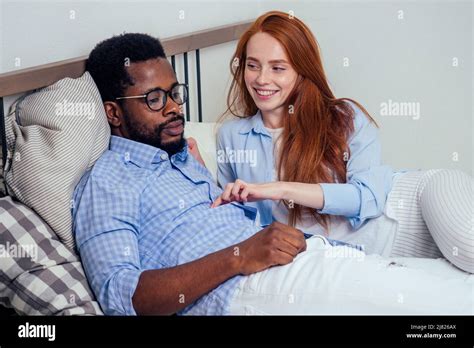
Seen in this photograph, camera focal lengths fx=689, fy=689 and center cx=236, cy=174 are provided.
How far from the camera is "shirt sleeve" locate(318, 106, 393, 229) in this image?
4.91 ft

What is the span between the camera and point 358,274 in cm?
122

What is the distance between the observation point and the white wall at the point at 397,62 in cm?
228

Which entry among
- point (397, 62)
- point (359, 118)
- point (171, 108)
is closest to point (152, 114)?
point (171, 108)

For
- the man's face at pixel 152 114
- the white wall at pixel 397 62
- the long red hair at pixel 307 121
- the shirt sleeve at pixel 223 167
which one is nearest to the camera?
the man's face at pixel 152 114

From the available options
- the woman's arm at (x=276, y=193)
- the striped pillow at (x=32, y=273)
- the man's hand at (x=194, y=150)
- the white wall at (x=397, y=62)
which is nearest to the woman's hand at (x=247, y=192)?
the woman's arm at (x=276, y=193)

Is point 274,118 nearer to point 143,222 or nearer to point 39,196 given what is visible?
point 143,222

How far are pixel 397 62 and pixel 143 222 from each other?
54.6 inches

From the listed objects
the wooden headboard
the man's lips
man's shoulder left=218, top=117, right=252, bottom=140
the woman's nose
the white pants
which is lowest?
the white pants

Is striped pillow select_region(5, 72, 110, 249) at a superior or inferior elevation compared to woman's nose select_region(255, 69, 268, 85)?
inferior

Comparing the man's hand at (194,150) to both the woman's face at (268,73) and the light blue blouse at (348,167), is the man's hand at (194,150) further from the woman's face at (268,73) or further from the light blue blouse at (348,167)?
the woman's face at (268,73)

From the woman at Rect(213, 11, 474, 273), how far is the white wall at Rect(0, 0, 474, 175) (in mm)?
487

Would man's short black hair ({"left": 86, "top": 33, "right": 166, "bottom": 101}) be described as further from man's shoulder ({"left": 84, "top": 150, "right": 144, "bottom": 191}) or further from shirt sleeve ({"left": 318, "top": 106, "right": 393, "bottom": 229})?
shirt sleeve ({"left": 318, "top": 106, "right": 393, "bottom": 229})

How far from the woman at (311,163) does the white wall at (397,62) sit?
0.49 meters

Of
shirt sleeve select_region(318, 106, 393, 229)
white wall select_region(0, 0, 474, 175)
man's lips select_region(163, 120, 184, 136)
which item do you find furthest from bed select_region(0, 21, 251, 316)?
white wall select_region(0, 0, 474, 175)
